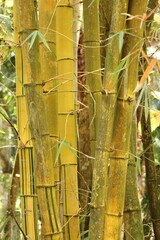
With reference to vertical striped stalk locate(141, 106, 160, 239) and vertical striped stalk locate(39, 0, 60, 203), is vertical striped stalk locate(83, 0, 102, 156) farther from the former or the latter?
vertical striped stalk locate(141, 106, 160, 239)

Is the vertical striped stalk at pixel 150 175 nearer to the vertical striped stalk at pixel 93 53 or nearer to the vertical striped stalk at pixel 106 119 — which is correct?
the vertical striped stalk at pixel 93 53

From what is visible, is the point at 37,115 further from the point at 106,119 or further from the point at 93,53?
the point at 93,53

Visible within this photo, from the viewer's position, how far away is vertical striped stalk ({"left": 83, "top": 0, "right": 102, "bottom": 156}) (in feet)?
4.37

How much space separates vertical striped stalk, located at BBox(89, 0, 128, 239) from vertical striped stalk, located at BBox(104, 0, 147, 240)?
3 cm

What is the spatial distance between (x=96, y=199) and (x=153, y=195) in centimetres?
83

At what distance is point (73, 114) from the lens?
53.0 inches

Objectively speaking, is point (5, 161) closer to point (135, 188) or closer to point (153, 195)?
point (153, 195)

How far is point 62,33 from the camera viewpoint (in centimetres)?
136

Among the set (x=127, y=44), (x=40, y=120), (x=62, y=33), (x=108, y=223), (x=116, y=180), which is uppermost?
(x=62, y=33)

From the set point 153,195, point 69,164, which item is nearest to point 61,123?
point 69,164

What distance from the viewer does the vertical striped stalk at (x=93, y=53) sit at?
1332 millimetres

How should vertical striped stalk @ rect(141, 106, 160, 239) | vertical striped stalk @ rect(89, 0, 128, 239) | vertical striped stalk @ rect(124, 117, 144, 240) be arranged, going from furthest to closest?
vertical striped stalk @ rect(141, 106, 160, 239), vertical striped stalk @ rect(124, 117, 144, 240), vertical striped stalk @ rect(89, 0, 128, 239)

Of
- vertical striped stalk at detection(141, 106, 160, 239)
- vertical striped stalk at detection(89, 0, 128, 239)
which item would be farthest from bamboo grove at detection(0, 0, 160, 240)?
vertical striped stalk at detection(141, 106, 160, 239)

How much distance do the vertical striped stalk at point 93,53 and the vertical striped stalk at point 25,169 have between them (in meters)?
0.22
